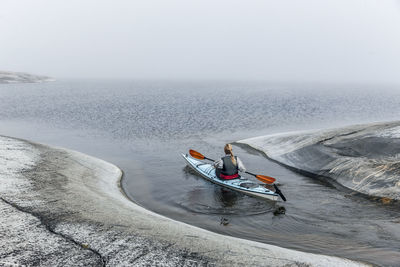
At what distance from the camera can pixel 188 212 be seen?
51.9 ft

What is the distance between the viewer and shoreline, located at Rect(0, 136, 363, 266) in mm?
8594

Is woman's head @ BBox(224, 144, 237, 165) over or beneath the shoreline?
over

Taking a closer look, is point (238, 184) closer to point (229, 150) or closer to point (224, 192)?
point (224, 192)

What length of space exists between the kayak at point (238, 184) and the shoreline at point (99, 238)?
6.05 metres

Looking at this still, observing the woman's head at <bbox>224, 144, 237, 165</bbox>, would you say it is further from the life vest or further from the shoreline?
the shoreline

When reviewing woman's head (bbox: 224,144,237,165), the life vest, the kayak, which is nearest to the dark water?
the kayak

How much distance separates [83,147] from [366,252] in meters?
25.1

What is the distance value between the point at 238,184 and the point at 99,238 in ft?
34.1

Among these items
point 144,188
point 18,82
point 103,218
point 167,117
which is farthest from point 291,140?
point 18,82

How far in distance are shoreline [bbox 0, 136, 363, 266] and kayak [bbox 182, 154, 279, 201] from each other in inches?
238

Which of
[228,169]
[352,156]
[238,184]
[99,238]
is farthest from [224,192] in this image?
[99,238]

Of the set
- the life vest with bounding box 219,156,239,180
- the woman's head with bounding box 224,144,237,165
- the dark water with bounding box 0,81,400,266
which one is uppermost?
the woman's head with bounding box 224,144,237,165

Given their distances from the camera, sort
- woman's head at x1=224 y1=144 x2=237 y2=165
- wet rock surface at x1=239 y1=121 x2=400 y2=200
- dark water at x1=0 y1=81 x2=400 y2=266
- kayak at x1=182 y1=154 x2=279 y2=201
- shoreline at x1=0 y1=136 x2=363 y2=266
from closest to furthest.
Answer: shoreline at x1=0 y1=136 x2=363 y2=266, dark water at x1=0 y1=81 x2=400 y2=266, kayak at x1=182 y1=154 x2=279 y2=201, wet rock surface at x1=239 y1=121 x2=400 y2=200, woman's head at x1=224 y1=144 x2=237 y2=165

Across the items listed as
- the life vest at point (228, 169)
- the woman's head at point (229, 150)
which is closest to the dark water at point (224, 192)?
the life vest at point (228, 169)
